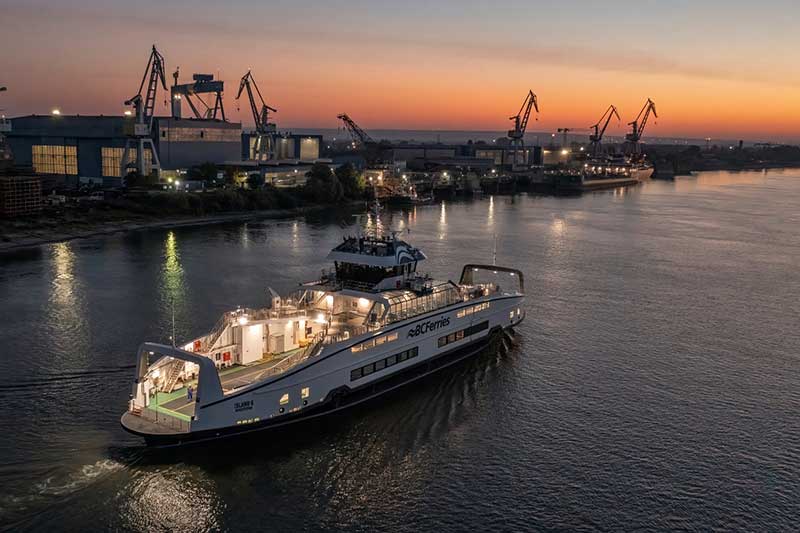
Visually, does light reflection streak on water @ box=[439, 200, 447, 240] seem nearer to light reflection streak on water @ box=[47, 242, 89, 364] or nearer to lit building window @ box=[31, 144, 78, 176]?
light reflection streak on water @ box=[47, 242, 89, 364]

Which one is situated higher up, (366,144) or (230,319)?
(366,144)

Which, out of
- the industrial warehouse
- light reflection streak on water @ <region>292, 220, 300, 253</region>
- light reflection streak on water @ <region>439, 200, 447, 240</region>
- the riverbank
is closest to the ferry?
light reflection streak on water @ <region>292, 220, 300, 253</region>

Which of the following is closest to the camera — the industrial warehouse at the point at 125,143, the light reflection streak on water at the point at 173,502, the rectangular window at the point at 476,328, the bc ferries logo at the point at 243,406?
the light reflection streak on water at the point at 173,502

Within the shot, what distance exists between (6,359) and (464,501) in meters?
16.9

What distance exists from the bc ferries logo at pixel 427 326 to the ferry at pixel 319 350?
0.03 metres

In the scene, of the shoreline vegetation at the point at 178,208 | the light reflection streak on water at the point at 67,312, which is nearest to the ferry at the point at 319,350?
the light reflection streak on water at the point at 67,312

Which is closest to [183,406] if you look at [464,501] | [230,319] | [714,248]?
[230,319]

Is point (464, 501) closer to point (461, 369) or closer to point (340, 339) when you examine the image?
point (340, 339)

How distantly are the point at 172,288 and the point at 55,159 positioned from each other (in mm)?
53749

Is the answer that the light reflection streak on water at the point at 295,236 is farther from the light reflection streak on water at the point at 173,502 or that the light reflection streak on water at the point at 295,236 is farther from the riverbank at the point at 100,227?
the light reflection streak on water at the point at 173,502

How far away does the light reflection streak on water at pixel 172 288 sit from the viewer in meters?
28.9

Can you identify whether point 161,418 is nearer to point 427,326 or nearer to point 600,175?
point 427,326

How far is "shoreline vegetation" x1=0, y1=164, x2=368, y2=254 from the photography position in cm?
5097

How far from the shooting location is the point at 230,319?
1841cm
